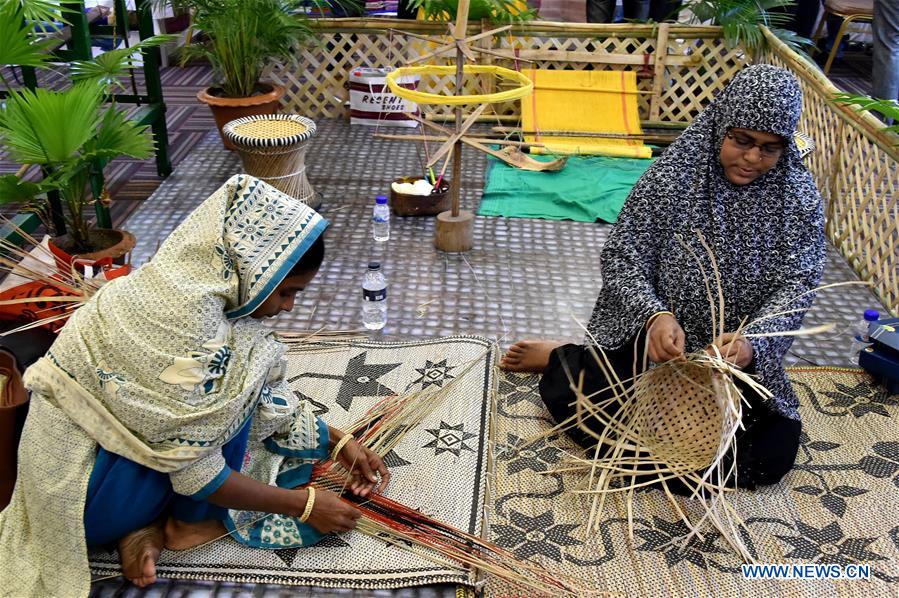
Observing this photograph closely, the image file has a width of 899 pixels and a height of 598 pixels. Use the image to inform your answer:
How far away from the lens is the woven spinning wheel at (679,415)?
75.5 inches

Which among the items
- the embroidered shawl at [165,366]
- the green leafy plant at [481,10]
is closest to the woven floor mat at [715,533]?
the embroidered shawl at [165,366]

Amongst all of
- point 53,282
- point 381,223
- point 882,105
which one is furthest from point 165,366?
point 882,105

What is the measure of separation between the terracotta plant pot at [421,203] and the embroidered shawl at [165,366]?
198 centimetres

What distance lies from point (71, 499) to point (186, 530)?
0.96 ft

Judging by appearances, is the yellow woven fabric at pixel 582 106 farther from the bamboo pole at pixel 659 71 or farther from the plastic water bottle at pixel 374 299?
the plastic water bottle at pixel 374 299

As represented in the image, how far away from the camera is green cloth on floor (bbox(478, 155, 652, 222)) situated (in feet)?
11.7

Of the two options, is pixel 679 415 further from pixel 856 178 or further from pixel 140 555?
pixel 856 178

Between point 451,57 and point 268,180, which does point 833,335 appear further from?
point 451,57

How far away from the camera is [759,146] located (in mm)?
1844

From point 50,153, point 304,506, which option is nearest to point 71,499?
point 304,506

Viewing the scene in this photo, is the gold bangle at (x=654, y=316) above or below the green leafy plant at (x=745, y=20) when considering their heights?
below

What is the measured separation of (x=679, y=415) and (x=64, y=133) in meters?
2.02

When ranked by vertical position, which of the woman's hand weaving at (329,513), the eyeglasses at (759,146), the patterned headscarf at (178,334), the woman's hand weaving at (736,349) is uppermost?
the eyeglasses at (759,146)

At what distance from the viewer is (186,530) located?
1.69m
